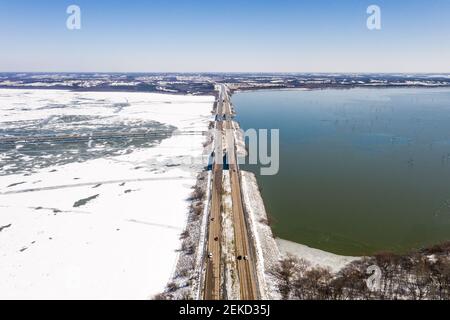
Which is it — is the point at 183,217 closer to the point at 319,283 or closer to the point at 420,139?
the point at 319,283

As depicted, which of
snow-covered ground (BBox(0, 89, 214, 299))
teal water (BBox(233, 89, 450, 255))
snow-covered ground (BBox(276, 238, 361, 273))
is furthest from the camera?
teal water (BBox(233, 89, 450, 255))

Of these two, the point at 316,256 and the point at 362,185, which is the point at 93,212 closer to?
the point at 316,256

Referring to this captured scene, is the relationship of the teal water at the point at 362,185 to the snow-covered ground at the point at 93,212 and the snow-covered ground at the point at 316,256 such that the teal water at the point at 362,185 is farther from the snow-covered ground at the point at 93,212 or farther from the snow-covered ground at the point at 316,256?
the snow-covered ground at the point at 93,212

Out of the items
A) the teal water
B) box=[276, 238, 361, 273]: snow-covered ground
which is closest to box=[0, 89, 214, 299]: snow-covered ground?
box=[276, 238, 361, 273]: snow-covered ground

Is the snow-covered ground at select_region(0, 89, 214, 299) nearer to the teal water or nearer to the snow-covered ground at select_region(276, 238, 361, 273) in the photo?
the snow-covered ground at select_region(276, 238, 361, 273)

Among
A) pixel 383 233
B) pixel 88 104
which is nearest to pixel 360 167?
pixel 383 233

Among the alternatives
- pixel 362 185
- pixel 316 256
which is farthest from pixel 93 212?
pixel 362 185
